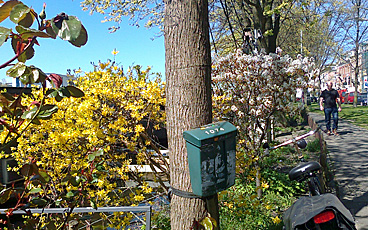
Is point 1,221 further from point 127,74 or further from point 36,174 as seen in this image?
point 127,74

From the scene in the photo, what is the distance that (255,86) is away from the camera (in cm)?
634

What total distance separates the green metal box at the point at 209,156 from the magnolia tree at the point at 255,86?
3.65m

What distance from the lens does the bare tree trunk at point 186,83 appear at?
2600mm

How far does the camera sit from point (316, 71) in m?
6.59

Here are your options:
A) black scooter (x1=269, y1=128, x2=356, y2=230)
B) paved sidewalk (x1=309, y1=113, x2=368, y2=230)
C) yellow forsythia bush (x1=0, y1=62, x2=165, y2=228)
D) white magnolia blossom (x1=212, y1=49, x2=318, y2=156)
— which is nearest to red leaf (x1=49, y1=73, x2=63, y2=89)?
yellow forsythia bush (x1=0, y1=62, x2=165, y2=228)

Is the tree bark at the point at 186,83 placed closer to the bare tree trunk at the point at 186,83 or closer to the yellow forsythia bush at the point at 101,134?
the bare tree trunk at the point at 186,83

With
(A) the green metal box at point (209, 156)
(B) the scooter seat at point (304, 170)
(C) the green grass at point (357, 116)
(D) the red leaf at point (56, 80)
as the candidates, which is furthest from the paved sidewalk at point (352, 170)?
(D) the red leaf at point (56, 80)

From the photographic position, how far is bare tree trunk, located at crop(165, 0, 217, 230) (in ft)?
8.53

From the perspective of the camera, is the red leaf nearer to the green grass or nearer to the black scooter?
the black scooter

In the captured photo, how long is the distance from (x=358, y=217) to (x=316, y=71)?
2647 millimetres

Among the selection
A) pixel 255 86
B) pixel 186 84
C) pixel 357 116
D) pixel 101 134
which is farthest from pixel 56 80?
pixel 357 116

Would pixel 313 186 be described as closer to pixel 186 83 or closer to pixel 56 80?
pixel 186 83

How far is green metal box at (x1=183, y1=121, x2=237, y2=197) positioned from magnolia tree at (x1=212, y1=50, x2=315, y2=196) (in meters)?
3.65

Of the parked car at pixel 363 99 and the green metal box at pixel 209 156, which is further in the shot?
the parked car at pixel 363 99
